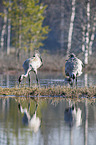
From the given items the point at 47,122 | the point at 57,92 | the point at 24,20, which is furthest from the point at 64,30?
the point at 47,122

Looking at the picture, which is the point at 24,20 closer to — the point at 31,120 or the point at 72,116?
the point at 72,116

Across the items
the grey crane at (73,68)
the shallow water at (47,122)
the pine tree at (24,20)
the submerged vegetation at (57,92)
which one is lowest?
the shallow water at (47,122)

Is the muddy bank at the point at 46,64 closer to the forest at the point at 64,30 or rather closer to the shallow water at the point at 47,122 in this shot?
the forest at the point at 64,30

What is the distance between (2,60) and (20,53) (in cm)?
435

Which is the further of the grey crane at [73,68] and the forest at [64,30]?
the forest at [64,30]

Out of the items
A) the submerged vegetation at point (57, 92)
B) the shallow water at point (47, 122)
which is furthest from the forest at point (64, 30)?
the shallow water at point (47, 122)

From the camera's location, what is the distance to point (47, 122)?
10352mm

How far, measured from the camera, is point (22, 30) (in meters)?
47.6

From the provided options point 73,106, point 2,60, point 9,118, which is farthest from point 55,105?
point 2,60

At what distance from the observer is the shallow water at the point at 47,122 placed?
848 centimetres

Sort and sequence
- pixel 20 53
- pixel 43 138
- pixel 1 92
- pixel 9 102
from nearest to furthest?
pixel 43 138 → pixel 9 102 → pixel 1 92 → pixel 20 53

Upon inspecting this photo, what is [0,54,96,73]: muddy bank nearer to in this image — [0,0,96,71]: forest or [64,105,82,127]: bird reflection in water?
[0,0,96,71]: forest

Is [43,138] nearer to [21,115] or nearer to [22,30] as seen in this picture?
[21,115]

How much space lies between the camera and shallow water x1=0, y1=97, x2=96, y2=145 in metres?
8.48
